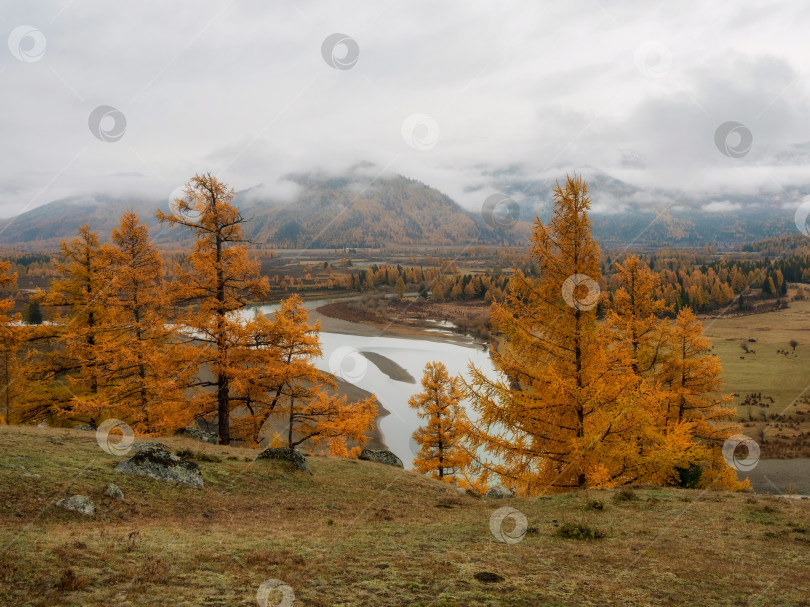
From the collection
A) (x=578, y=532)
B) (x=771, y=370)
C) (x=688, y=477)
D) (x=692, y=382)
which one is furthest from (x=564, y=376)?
(x=771, y=370)

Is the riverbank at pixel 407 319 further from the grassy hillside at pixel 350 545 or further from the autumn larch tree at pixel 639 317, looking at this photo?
the grassy hillside at pixel 350 545

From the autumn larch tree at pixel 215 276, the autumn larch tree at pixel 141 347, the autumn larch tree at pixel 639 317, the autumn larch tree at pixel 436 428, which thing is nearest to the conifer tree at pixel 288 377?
the autumn larch tree at pixel 215 276

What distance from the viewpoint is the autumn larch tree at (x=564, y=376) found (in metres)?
15.1

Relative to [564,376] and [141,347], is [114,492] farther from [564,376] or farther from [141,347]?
[564,376]

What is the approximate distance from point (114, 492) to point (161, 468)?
1898 millimetres

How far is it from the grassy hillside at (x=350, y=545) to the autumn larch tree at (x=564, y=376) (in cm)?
149

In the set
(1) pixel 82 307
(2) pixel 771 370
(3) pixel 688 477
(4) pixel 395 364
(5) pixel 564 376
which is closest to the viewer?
(5) pixel 564 376

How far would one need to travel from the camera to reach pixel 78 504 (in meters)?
9.72

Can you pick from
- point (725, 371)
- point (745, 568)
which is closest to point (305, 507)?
point (745, 568)

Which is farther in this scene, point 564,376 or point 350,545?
point 564,376

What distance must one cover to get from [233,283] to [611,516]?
16.7 m

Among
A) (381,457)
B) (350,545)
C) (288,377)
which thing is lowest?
(381,457)

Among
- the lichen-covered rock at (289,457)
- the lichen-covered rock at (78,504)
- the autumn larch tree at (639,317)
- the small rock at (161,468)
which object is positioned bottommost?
the lichen-covered rock at (289,457)

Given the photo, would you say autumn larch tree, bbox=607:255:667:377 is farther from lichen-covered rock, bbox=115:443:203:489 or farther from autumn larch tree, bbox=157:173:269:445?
lichen-covered rock, bbox=115:443:203:489
